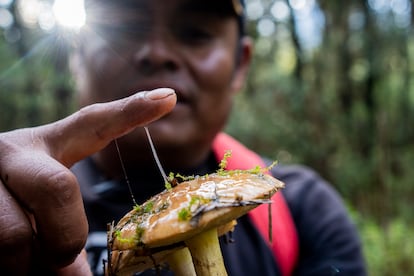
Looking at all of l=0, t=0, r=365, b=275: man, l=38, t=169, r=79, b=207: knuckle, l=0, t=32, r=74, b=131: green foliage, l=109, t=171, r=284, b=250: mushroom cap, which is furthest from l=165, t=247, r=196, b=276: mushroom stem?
l=0, t=32, r=74, b=131: green foliage

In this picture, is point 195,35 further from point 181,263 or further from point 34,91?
point 34,91

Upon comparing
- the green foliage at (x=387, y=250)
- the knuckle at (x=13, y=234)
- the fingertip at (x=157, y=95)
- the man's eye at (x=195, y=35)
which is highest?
the man's eye at (x=195, y=35)

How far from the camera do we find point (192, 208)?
71 centimetres

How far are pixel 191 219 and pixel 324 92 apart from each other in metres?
11.4

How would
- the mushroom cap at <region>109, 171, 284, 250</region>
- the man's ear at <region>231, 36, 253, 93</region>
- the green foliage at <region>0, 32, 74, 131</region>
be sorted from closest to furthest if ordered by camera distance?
the mushroom cap at <region>109, 171, 284, 250</region>
the man's ear at <region>231, 36, 253, 93</region>
the green foliage at <region>0, 32, 74, 131</region>

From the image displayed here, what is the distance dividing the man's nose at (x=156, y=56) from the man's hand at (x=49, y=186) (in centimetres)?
93

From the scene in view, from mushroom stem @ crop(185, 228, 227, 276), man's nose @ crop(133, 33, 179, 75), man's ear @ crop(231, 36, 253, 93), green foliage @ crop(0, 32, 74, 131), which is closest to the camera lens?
mushroom stem @ crop(185, 228, 227, 276)

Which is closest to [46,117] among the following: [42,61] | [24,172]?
[42,61]

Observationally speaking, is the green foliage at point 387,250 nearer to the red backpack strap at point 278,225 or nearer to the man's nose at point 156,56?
the red backpack strap at point 278,225

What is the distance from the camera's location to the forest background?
9695 millimetres

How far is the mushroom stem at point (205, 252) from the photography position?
0.81m

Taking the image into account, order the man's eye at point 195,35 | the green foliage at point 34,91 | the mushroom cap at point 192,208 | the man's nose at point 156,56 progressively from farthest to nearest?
the green foliage at point 34,91 < the man's eye at point 195,35 < the man's nose at point 156,56 < the mushroom cap at point 192,208

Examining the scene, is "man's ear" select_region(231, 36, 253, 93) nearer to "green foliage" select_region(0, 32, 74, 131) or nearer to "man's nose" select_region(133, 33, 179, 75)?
"man's nose" select_region(133, 33, 179, 75)

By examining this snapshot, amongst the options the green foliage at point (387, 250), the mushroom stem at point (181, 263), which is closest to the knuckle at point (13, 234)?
the mushroom stem at point (181, 263)
